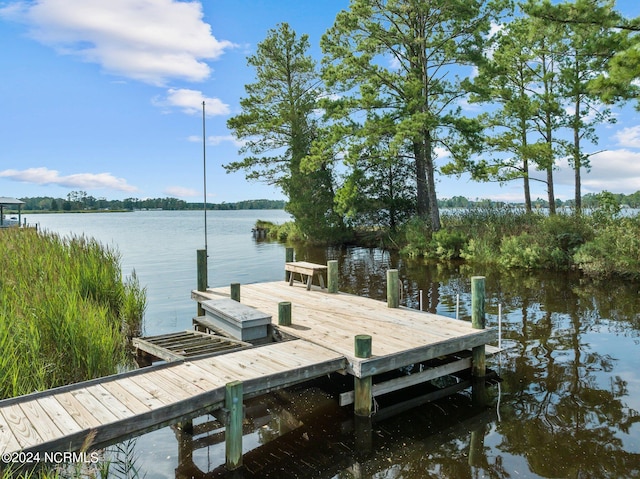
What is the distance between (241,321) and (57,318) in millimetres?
2545

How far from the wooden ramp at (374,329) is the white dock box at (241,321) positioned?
38cm

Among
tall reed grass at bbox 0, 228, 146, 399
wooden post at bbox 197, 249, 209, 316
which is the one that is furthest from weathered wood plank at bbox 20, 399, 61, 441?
wooden post at bbox 197, 249, 209, 316

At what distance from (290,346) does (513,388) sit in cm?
A: 345

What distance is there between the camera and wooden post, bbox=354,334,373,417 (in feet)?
18.9

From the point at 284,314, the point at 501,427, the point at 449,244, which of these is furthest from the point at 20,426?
the point at 449,244

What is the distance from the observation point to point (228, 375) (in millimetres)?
5250

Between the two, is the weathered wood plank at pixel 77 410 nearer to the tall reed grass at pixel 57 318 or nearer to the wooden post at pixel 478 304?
the tall reed grass at pixel 57 318

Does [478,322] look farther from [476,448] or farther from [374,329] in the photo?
[476,448]

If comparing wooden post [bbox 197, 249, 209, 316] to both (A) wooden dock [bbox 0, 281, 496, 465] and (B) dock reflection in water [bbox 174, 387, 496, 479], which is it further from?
(B) dock reflection in water [bbox 174, 387, 496, 479]

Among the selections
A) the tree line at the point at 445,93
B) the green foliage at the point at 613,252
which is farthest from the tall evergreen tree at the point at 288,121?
the green foliage at the point at 613,252

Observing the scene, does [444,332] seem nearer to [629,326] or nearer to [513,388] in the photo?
[513,388]

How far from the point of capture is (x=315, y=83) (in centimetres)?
3136

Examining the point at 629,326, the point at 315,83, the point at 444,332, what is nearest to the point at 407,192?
the point at 315,83

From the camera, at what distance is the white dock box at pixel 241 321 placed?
7.09m
